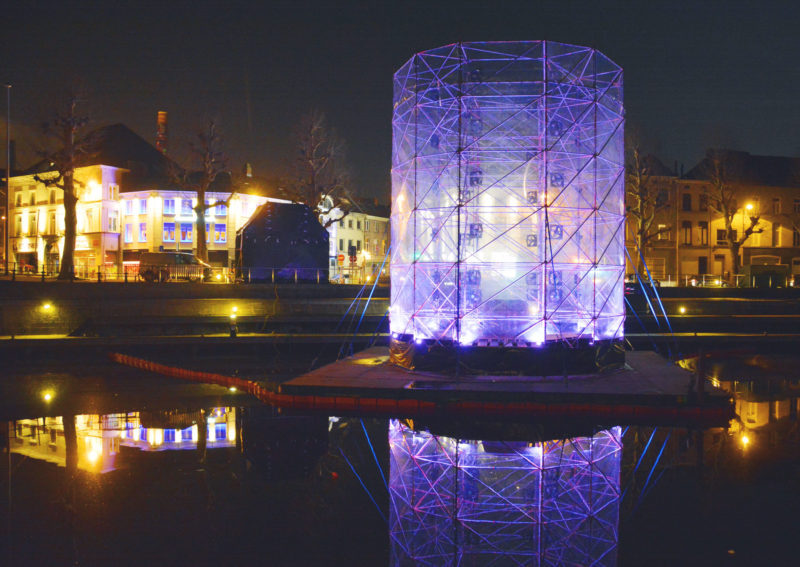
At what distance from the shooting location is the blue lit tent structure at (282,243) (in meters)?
37.3

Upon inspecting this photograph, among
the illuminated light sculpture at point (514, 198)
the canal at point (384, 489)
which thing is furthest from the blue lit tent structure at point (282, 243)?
the canal at point (384, 489)

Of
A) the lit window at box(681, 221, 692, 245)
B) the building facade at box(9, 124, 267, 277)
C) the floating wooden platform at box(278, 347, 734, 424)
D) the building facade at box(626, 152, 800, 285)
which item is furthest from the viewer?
the lit window at box(681, 221, 692, 245)

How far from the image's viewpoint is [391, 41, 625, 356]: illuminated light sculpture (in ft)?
58.3

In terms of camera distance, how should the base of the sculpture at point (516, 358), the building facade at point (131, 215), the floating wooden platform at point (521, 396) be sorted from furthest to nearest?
1. the building facade at point (131, 215)
2. the base of the sculpture at point (516, 358)
3. the floating wooden platform at point (521, 396)

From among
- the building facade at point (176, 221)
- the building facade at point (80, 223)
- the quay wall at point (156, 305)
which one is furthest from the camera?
the building facade at point (80, 223)

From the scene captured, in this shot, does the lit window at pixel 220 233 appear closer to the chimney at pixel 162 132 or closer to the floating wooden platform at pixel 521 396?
the chimney at pixel 162 132

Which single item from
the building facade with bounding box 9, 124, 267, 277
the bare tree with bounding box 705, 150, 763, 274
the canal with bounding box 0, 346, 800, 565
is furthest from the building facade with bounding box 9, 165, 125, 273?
the bare tree with bounding box 705, 150, 763, 274

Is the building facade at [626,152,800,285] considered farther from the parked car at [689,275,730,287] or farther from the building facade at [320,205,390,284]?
the building facade at [320,205,390,284]

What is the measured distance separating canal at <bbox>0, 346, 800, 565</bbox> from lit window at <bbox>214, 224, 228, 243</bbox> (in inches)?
1584

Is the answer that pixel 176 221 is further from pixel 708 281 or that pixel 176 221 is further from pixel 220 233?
pixel 708 281

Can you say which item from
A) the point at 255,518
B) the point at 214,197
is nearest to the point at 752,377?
the point at 255,518

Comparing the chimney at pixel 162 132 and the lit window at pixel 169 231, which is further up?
the chimney at pixel 162 132

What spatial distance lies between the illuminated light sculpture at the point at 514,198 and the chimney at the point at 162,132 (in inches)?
2022

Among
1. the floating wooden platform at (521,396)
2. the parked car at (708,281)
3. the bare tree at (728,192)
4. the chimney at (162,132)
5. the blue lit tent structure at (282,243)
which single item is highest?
the chimney at (162,132)
